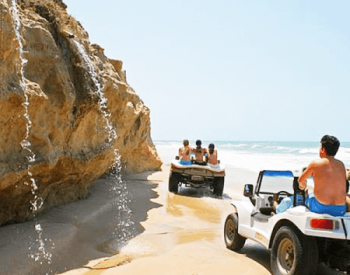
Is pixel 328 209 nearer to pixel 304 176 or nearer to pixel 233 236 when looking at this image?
pixel 304 176

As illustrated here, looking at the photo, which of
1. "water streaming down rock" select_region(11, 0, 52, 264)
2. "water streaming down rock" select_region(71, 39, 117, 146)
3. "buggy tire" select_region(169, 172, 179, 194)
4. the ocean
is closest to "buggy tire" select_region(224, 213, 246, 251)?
the ocean

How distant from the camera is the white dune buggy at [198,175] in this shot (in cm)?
1227

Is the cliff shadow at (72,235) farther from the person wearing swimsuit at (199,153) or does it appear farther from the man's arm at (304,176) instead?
the person wearing swimsuit at (199,153)

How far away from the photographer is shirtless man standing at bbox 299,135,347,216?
Result: 4551 millimetres

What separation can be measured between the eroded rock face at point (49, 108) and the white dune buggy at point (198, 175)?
3.08m

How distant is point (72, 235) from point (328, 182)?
4.25 meters

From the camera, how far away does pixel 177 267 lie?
530 centimetres

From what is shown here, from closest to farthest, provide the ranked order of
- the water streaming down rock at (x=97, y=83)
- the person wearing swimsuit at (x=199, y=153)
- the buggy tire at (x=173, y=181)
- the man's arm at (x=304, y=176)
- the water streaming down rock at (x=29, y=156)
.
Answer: the man's arm at (x=304, y=176) < the water streaming down rock at (x=29, y=156) < the water streaming down rock at (x=97, y=83) < the buggy tire at (x=173, y=181) < the person wearing swimsuit at (x=199, y=153)

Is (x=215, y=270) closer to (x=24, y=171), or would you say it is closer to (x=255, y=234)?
(x=255, y=234)

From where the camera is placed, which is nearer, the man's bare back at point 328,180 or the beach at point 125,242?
the man's bare back at point 328,180

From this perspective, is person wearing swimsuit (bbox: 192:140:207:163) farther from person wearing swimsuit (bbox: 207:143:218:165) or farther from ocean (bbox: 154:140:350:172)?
ocean (bbox: 154:140:350:172)

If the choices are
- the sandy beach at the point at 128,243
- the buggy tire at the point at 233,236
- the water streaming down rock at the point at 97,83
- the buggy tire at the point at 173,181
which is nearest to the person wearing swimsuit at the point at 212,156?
the buggy tire at the point at 173,181

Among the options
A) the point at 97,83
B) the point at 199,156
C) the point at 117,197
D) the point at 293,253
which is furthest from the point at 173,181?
the point at 293,253

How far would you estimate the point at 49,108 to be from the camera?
22.2 feet
